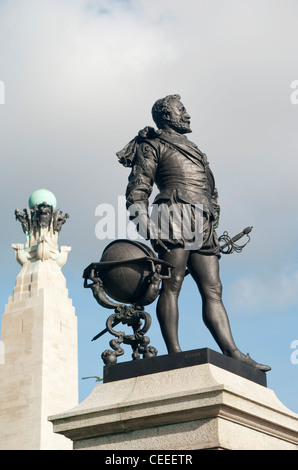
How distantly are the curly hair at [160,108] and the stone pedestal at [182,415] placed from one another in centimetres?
316

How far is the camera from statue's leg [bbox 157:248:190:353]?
9938mm

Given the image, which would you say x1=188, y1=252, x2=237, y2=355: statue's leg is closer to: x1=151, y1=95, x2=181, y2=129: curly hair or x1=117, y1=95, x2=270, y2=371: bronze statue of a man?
x1=117, y1=95, x2=270, y2=371: bronze statue of a man

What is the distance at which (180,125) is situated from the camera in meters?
11.1

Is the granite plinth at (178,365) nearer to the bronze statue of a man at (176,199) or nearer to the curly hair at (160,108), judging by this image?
the bronze statue of a man at (176,199)

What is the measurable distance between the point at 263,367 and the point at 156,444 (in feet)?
5.87

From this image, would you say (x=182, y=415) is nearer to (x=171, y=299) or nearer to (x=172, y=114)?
(x=171, y=299)

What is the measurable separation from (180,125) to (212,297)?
2193mm

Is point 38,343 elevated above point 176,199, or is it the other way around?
point 38,343

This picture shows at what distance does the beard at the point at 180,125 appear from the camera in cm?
1104

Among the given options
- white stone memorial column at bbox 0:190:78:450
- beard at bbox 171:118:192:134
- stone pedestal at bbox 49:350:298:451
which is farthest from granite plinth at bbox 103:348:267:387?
white stone memorial column at bbox 0:190:78:450

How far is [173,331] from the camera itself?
9961 mm

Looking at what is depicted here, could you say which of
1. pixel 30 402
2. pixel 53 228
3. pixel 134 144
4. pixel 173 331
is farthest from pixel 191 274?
pixel 53 228

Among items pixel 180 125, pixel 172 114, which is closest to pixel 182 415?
pixel 180 125

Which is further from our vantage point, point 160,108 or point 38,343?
point 38,343
